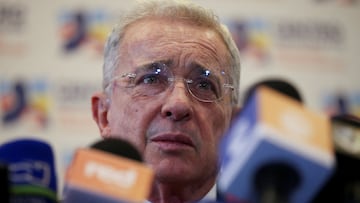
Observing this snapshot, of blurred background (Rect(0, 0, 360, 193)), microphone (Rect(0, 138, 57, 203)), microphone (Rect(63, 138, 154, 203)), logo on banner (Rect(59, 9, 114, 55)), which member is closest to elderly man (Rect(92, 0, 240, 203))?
microphone (Rect(0, 138, 57, 203))

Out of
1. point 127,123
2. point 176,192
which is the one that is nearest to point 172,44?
point 127,123

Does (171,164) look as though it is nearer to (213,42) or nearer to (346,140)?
(213,42)

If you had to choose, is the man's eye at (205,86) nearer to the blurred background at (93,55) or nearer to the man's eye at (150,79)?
the man's eye at (150,79)

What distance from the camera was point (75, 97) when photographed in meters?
3.69

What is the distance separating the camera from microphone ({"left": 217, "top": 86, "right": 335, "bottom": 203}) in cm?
71

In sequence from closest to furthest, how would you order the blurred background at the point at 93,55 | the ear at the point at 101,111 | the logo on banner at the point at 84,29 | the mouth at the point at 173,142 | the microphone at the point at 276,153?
the microphone at the point at 276,153
the mouth at the point at 173,142
the ear at the point at 101,111
the blurred background at the point at 93,55
the logo on banner at the point at 84,29

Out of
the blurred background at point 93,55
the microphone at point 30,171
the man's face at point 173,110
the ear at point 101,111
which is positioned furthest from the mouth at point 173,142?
the blurred background at point 93,55

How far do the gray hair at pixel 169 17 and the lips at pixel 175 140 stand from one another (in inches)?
13.4

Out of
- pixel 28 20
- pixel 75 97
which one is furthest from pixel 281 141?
pixel 28 20

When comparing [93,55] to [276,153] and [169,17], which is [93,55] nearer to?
[169,17]

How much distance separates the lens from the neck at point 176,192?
1.61m

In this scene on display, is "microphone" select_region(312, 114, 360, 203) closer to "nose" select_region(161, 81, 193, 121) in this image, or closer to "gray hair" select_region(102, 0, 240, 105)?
"nose" select_region(161, 81, 193, 121)

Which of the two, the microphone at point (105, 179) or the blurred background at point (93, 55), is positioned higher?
the microphone at point (105, 179)

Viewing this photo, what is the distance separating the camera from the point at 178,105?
162 centimetres
